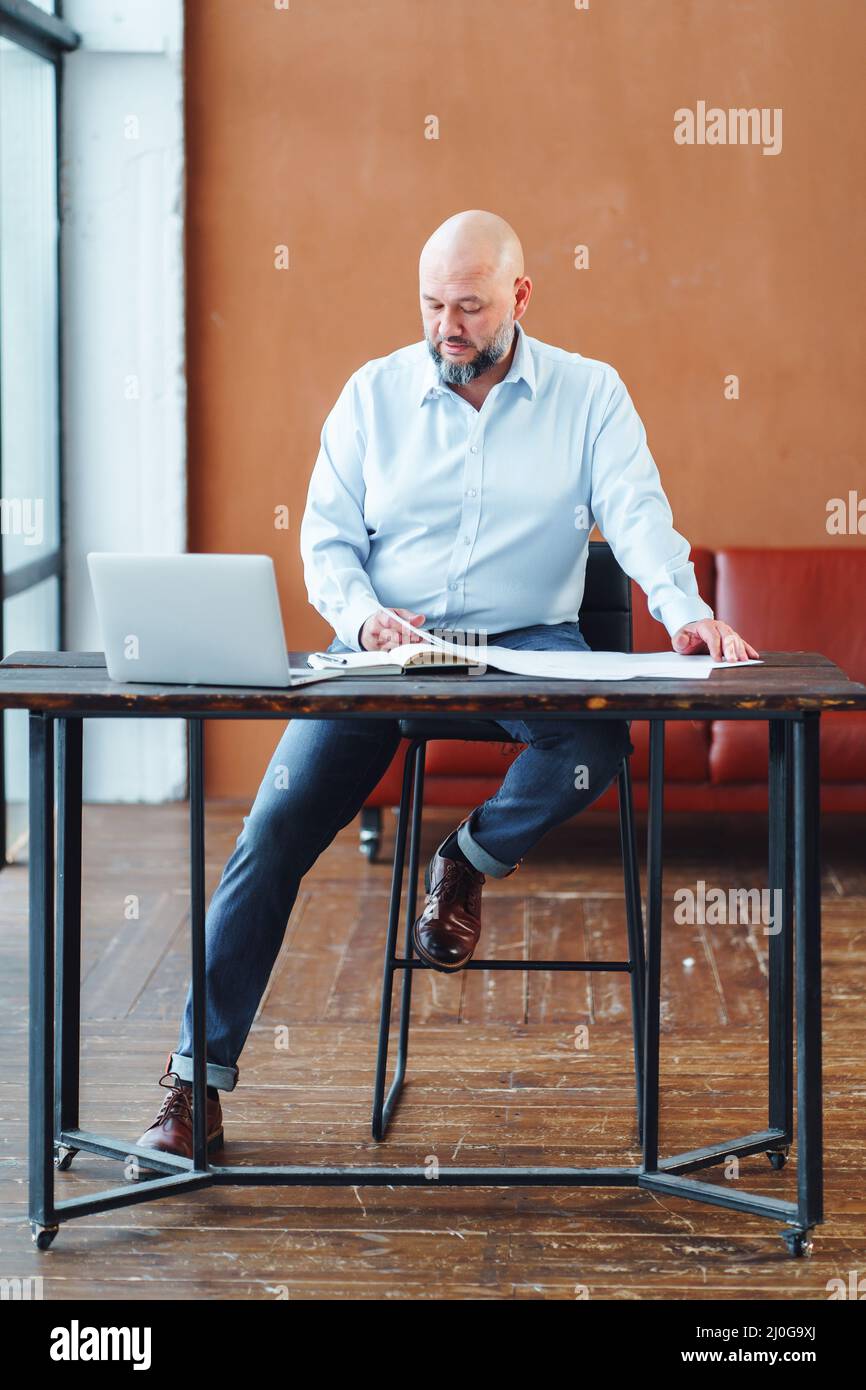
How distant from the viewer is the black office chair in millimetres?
2713

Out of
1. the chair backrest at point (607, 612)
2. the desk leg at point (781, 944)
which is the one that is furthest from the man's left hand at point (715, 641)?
the chair backrest at point (607, 612)

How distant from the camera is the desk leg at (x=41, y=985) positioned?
2299 millimetres

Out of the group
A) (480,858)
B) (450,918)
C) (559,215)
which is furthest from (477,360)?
(559,215)

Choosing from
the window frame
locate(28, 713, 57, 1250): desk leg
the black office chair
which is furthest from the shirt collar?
the window frame

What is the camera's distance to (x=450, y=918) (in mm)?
2670

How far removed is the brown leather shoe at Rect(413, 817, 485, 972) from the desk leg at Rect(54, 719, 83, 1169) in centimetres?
55

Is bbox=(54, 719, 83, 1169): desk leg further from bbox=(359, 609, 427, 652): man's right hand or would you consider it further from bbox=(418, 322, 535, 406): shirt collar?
bbox=(418, 322, 535, 406): shirt collar

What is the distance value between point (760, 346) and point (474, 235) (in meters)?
2.58

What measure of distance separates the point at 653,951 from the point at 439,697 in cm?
54

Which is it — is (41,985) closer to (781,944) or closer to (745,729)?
(781,944)

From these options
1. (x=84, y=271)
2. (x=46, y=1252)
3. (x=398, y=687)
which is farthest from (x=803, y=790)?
(x=84, y=271)

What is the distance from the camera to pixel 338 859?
4.64 metres

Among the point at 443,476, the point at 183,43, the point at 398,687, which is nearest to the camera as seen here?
the point at 398,687

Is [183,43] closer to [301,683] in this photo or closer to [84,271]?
[84,271]
